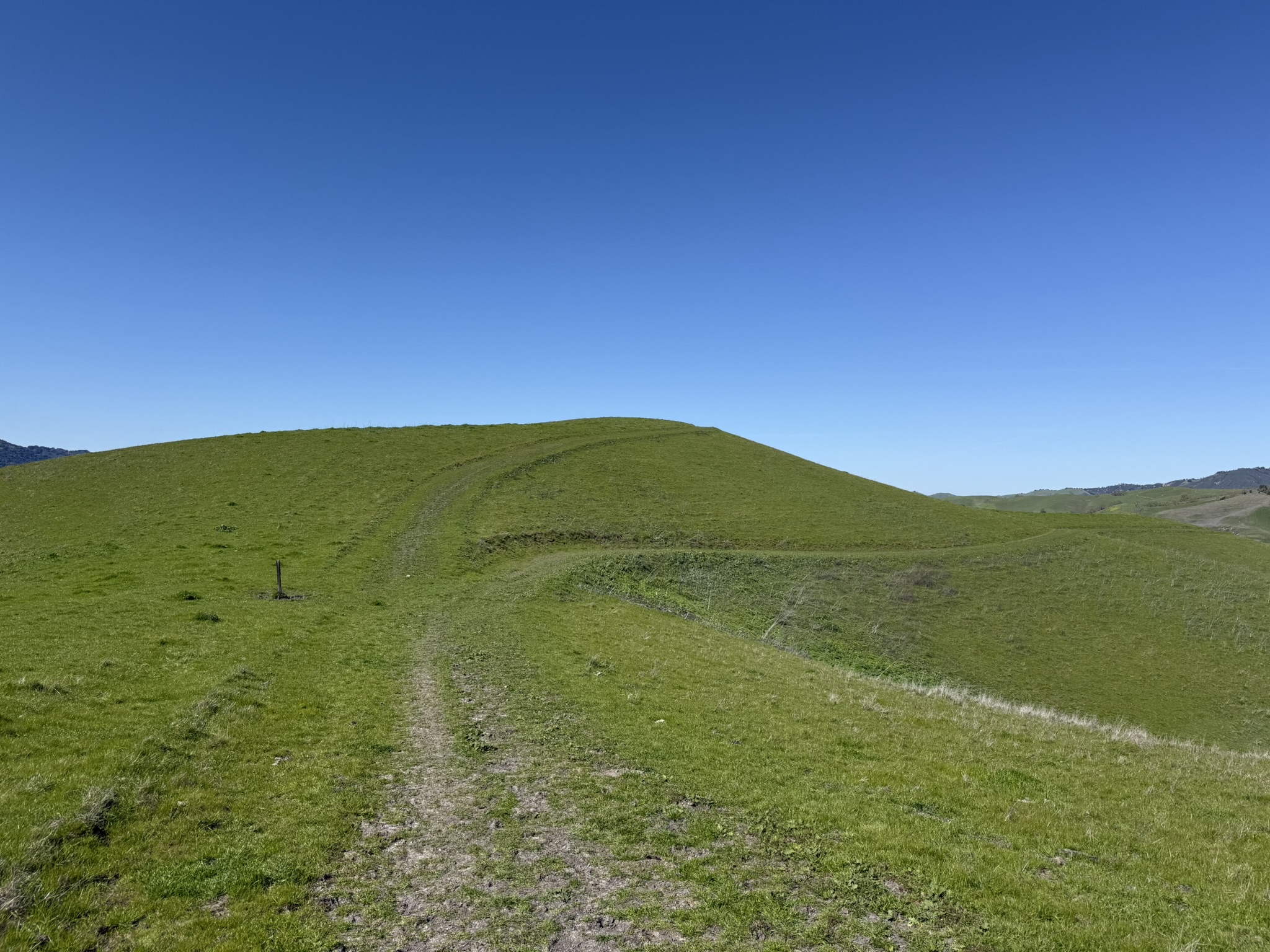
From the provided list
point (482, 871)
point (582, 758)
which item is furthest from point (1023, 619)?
point (482, 871)

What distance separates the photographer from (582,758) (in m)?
14.6

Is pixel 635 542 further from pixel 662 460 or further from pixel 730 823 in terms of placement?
pixel 730 823

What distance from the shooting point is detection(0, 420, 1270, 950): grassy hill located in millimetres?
8703

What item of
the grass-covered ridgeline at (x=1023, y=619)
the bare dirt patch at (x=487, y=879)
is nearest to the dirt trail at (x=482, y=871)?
the bare dirt patch at (x=487, y=879)

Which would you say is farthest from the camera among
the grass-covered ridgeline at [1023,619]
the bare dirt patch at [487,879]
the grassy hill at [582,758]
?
the grass-covered ridgeline at [1023,619]

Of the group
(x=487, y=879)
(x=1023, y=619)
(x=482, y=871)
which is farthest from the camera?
(x=1023, y=619)

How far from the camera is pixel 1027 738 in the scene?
61.1 feet

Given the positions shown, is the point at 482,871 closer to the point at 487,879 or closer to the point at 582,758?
the point at 487,879

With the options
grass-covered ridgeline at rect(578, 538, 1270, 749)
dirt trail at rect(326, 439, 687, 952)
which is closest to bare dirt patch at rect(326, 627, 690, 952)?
dirt trail at rect(326, 439, 687, 952)

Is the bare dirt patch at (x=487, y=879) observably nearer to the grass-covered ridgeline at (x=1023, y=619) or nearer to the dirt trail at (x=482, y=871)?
Result: the dirt trail at (x=482, y=871)

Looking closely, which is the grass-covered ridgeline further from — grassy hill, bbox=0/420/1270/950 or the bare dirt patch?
the bare dirt patch

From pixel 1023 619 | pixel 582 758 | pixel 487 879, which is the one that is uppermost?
pixel 487 879

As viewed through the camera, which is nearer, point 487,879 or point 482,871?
point 487,879

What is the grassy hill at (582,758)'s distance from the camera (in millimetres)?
8703
